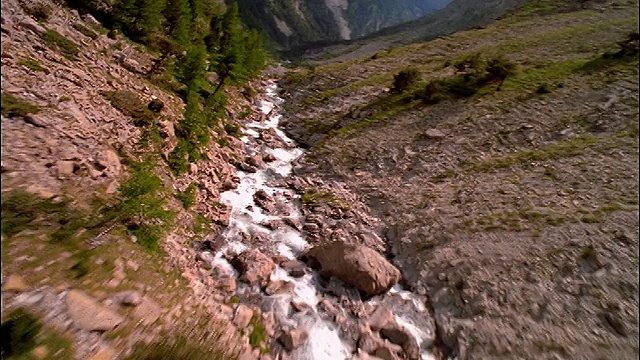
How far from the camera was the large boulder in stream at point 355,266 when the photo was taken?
56.6 feet

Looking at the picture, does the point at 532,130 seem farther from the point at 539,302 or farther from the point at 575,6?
the point at 575,6

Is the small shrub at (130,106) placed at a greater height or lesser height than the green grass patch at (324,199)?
greater

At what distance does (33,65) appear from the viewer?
1563cm

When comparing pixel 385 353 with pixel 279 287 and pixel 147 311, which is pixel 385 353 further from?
pixel 147 311

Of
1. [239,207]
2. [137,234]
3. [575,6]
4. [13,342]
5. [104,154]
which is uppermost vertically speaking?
[104,154]

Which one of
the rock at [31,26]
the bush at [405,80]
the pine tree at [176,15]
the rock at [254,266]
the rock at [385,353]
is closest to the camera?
the rock at [385,353]

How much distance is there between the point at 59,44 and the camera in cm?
1947

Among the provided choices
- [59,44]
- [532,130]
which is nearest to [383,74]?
[532,130]

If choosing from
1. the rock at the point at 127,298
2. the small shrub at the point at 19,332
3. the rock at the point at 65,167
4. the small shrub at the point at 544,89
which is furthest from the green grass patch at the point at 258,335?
the small shrub at the point at 544,89

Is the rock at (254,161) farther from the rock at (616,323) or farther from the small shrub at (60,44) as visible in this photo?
the rock at (616,323)

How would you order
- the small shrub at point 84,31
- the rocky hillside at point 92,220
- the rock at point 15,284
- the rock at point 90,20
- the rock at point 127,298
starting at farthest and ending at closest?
the rock at point 90,20 → the small shrub at point 84,31 → the rock at point 127,298 → the rocky hillside at point 92,220 → the rock at point 15,284

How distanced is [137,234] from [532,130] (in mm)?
34891

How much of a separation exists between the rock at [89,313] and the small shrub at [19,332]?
3.37 ft

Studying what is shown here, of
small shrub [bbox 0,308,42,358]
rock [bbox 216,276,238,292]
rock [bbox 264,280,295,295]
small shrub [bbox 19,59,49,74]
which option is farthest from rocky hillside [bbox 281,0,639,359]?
small shrub [bbox 19,59,49,74]
